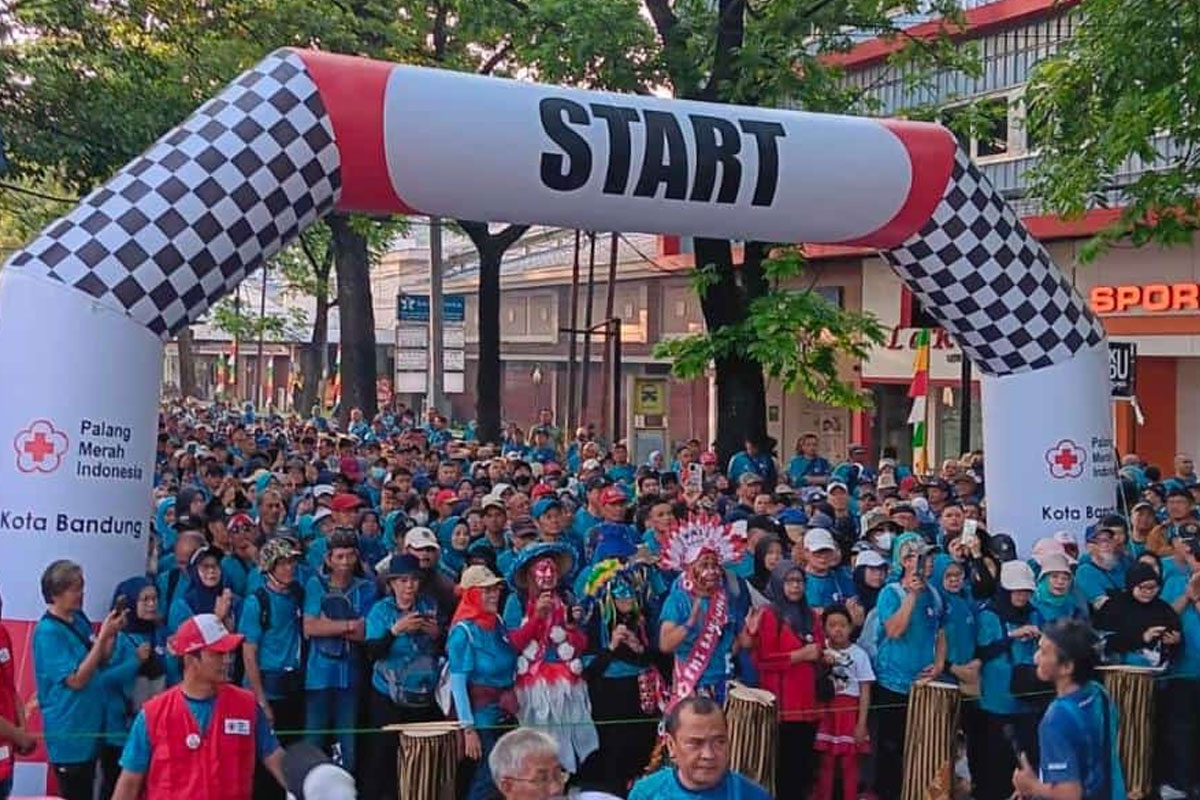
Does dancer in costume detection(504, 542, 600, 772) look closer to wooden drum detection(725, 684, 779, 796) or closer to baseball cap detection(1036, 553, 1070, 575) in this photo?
wooden drum detection(725, 684, 779, 796)

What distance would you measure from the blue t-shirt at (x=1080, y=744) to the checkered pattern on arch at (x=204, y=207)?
5.02m

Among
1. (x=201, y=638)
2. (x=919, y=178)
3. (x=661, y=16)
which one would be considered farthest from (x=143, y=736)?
(x=661, y=16)

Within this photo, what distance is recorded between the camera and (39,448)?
25.2ft

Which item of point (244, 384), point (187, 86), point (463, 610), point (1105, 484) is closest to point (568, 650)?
point (463, 610)

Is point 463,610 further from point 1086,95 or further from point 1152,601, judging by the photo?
point 1086,95

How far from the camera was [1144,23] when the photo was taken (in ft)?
43.4

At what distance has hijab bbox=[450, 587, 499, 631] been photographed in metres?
7.24

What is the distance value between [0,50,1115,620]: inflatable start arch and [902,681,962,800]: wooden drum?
10.6 ft

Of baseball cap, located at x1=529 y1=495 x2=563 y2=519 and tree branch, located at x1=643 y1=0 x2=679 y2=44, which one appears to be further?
tree branch, located at x1=643 y1=0 x2=679 y2=44

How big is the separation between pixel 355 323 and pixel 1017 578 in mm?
18589

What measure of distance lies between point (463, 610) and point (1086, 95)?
31.6 ft

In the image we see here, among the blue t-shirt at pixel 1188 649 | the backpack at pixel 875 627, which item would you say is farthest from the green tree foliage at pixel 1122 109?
the backpack at pixel 875 627

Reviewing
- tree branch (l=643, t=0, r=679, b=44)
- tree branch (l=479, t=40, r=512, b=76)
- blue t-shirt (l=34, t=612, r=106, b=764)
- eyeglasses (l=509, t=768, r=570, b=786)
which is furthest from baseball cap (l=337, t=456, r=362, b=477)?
eyeglasses (l=509, t=768, r=570, b=786)

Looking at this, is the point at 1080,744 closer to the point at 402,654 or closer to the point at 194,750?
the point at 194,750
